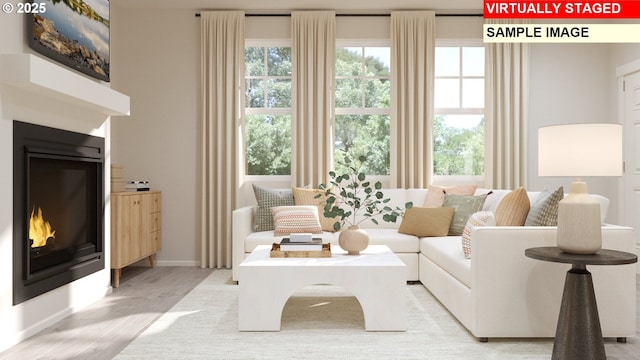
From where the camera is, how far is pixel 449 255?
348cm

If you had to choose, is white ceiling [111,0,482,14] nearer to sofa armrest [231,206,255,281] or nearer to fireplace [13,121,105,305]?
fireplace [13,121,105,305]

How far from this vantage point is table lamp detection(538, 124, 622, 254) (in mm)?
2430

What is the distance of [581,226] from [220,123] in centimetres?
380

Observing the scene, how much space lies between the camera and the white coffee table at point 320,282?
3.01 metres

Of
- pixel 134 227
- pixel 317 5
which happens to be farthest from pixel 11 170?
pixel 317 5

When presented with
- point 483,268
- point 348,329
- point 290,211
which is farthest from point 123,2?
point 483,268

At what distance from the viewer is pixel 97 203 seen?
395cm

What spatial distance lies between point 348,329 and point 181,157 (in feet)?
10.3

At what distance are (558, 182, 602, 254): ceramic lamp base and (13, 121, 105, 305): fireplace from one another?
286cm

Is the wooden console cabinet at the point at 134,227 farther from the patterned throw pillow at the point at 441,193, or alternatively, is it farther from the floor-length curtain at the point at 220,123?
the patterned throw pillow at the point at 441,193

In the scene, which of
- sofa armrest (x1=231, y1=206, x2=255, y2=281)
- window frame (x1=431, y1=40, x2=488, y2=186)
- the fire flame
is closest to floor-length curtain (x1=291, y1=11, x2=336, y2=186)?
sofa armrest (x1=231, y1=206, x2=255, y2=281)

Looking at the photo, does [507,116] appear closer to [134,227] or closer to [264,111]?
[264,111]

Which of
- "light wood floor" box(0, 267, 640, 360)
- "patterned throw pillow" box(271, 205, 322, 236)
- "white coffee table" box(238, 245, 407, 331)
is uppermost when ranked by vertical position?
"patterned throw pillow" box(271, 205, 322, 236)

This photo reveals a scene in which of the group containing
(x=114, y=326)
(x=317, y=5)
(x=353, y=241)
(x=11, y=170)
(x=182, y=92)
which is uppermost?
(x=317, y=5)
